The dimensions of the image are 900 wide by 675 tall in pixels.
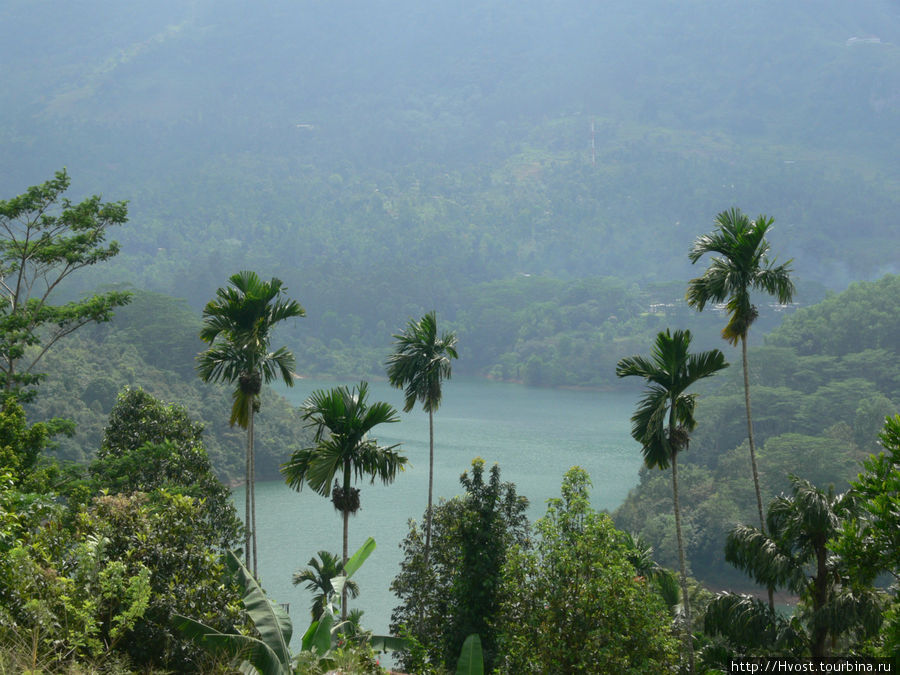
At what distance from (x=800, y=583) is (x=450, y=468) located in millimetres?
50940

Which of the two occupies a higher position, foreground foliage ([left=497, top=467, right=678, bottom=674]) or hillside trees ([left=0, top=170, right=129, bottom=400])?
hillside trees ([left=0, top=170, right=129, bottom=400])

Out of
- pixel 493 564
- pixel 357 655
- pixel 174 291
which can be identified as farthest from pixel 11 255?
pixel 174 291

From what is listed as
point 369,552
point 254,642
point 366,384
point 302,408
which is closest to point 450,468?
point 366,384

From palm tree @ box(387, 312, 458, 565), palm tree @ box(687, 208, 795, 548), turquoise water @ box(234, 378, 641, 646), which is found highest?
palm tree @ box(687, 208, 795, 548)

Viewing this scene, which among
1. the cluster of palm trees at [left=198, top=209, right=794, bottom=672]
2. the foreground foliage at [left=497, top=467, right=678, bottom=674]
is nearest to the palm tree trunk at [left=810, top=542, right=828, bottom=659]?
the cluster of palm trees at [left=198, top=209, right=794, bottom=672]

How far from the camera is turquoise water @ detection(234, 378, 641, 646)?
1571 inches

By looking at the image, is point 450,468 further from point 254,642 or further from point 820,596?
point 254,642

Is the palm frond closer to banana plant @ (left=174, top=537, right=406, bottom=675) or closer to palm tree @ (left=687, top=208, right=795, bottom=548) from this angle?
palm tree @ (left=687, top=208, right=795, bottom=548)

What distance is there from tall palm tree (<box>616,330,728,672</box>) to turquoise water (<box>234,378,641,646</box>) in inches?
763

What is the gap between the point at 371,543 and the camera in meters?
13.4

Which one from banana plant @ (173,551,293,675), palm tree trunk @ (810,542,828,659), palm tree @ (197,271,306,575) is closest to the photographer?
banana plant @ (173,551,293,675)

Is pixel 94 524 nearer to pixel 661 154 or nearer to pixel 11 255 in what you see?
pixel 11 255

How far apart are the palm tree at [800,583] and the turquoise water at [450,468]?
65.8 ft

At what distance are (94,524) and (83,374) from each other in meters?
52.6
